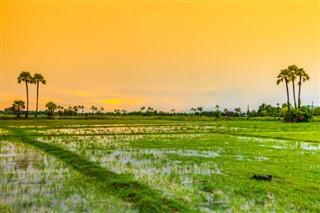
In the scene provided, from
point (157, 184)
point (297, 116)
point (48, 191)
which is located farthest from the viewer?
point (297, 116)

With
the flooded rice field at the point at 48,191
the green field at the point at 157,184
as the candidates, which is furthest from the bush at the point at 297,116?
the flooded rice field at the point at 48,191

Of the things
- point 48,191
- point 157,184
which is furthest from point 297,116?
point 48,191

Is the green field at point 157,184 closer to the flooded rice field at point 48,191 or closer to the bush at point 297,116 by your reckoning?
the flooded rice field at point 48,191

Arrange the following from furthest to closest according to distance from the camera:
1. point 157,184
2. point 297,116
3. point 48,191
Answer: point 297,116, point 157,184, point 48,191

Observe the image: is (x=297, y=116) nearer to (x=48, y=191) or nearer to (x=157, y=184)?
(x=157, y=184)

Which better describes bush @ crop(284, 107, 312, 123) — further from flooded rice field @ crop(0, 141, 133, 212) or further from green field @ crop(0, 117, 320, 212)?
flooded rice field @ crop(0, 141, 133, 212)

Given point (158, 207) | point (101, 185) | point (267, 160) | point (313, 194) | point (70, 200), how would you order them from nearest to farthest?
point (158, 207) < point (70, 200) < point (313, 194) < point (101, 185) < point (267, 160)

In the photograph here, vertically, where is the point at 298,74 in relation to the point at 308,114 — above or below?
above

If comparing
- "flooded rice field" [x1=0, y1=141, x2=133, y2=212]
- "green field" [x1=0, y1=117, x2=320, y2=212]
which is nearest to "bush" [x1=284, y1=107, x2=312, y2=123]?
"green field" [x1=0, y1=117, x2=320, y2=212]

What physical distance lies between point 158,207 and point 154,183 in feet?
7.93

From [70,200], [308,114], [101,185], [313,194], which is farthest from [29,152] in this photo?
[308,114]

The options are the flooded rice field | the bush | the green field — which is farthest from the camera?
the bush

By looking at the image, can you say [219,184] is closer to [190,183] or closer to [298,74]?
[190,183]

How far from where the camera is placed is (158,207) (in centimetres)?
734
